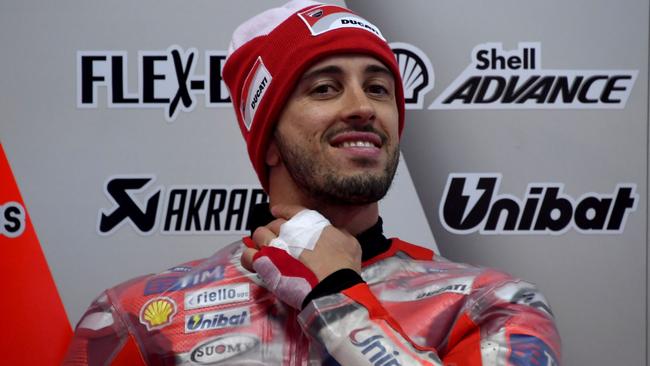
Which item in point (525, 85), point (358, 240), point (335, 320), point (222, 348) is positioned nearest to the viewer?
point (335, 320)

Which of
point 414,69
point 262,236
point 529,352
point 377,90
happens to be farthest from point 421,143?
point 529,352

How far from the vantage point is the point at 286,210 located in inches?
52.9

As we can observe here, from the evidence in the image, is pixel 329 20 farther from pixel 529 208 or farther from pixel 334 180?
pixel 529 208

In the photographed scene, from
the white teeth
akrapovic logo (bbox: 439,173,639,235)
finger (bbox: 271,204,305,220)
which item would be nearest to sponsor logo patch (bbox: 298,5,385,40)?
the white teeth

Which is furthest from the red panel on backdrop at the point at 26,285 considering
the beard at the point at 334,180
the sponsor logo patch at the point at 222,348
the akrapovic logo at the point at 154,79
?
the beard at the point at 334,180

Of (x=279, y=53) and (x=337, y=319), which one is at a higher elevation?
(x=279, y=53)

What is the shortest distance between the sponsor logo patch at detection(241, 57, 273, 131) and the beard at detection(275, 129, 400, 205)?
106 mm

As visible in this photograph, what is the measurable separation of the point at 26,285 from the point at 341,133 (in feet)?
3.03

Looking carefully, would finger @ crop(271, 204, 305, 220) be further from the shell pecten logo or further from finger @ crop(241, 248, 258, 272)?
the shell pecten logo

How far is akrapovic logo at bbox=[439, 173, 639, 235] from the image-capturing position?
5.90ft

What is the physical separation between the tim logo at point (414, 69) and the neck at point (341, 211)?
480 millimetres

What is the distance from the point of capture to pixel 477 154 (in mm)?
1807

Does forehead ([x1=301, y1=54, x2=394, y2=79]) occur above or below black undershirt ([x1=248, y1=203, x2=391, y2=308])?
above

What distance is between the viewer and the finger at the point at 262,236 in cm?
130
